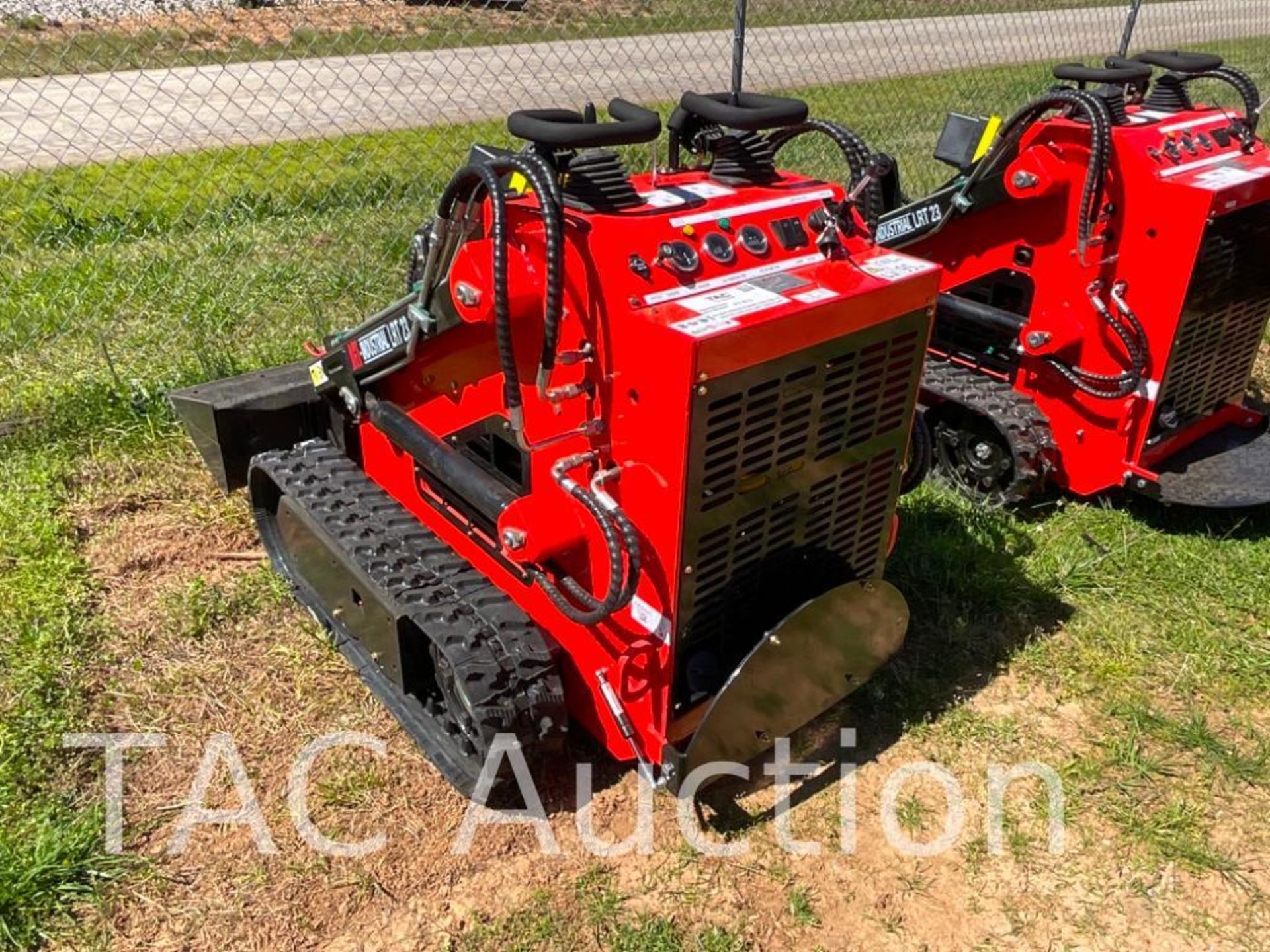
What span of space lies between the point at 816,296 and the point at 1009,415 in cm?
215

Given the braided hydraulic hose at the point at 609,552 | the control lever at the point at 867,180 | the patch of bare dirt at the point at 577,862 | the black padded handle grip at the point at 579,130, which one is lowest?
the patch of bare dirt at the point at 577,862

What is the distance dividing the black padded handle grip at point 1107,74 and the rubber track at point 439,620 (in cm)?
321

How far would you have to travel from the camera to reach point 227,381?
4.25 metres

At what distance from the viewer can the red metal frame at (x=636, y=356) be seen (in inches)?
98.9

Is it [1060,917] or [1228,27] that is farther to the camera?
[1228,27]

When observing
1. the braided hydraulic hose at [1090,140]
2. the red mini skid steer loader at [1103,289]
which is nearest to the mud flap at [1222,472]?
the red mini skid steer loader at [1103,289]

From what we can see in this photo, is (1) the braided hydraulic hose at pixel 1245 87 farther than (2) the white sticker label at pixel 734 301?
Yes

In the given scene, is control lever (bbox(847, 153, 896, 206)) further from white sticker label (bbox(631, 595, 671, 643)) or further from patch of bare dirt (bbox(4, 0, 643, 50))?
patch of bare dirt (bbox(4, 0, 643, 50))

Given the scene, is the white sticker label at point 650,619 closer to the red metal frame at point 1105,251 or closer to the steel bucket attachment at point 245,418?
the steel bucket attachment at point 245,418

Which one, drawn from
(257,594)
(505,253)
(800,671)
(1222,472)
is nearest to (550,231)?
(505,253)

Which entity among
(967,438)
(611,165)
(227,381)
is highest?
(611,165)

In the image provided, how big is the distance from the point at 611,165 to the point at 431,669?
61.8 inches

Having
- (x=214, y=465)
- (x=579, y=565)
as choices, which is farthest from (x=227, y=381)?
(x=579, y=565)

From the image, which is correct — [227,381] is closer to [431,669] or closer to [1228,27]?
[431,669]
